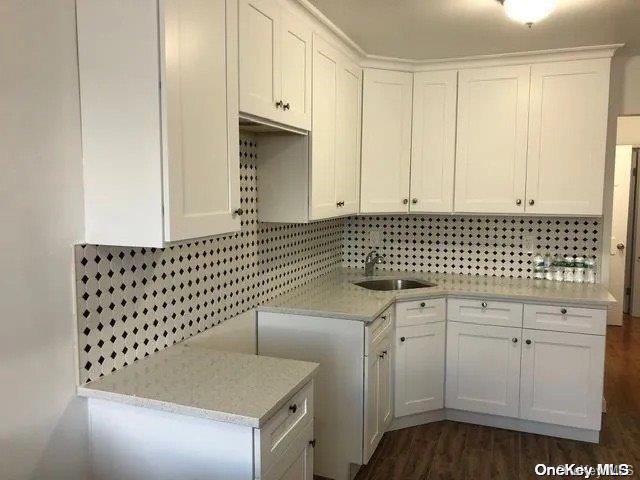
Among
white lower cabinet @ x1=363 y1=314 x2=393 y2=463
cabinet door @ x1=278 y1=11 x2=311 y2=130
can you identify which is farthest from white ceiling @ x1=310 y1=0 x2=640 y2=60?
white lower cabinet @ x1=363 y1=314 x2=393 y2=463

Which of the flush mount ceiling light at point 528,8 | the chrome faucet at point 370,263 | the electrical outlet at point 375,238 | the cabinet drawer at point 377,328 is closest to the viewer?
the flush mount ceiling light at point 528,8

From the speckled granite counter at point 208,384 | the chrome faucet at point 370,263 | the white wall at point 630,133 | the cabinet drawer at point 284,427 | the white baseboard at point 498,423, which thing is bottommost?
the white baseboard at point 498,423

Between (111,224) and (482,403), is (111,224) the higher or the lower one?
the higher one

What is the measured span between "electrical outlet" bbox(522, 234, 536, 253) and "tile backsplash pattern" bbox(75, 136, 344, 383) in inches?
61.6

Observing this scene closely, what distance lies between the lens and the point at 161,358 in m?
1.90

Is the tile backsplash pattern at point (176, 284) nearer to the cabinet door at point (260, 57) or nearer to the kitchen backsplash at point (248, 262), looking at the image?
the kitchen backsplash at point (248, 262)

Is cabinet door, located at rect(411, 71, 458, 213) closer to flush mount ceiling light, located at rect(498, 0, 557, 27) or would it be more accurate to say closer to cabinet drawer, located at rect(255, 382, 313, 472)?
flush mount ceiling light, located at rect(498, 0, 557, 27)

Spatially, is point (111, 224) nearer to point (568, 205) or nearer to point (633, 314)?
point (568, 205)

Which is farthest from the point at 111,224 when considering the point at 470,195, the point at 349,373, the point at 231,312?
the point at 470,195

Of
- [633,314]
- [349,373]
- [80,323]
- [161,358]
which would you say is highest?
[80,323]

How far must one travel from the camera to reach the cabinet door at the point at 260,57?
1888mm

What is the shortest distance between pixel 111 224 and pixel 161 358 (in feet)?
1.94

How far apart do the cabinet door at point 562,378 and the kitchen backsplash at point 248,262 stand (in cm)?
70

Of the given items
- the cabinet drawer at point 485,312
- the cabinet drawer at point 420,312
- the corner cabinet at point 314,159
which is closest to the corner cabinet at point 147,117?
the corner cabinet at point 314,159
